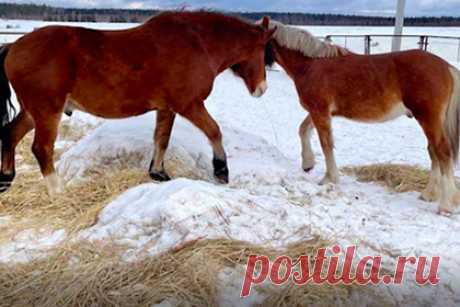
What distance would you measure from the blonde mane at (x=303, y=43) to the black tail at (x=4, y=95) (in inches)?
97.7

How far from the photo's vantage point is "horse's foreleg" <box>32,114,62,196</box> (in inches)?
137

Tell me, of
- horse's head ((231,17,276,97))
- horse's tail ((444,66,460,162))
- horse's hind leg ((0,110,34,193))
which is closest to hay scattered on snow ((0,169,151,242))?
horse's hind leg ((0,110,34,193))

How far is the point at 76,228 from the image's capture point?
3.12 metres

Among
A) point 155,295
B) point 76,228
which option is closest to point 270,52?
point 76,228

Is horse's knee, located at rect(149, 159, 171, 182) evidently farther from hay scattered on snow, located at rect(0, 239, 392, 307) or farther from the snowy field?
hay scattered on snow, located at rect(0, 239, 392, 307)

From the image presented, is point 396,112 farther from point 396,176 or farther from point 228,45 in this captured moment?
point 228,45

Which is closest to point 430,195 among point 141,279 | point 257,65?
point 257,65

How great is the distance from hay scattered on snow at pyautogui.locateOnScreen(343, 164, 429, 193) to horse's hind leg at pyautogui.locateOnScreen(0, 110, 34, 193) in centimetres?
330

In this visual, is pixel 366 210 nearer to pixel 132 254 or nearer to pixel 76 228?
pixel 132 254

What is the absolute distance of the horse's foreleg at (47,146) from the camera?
3.49 meters

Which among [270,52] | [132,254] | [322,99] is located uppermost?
[270,52]

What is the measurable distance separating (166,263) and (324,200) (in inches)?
65.9

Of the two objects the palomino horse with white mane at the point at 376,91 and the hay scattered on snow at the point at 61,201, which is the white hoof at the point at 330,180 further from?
the hay scattered on snow at the point at 61,201

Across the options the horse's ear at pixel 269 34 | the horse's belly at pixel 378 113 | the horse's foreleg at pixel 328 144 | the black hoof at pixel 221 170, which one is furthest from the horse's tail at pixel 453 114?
the black hoof at pixel 221 170
